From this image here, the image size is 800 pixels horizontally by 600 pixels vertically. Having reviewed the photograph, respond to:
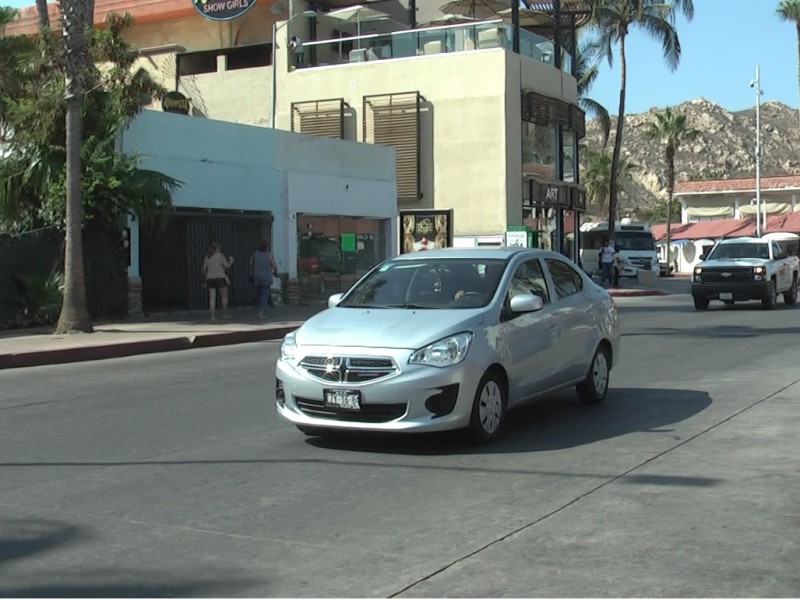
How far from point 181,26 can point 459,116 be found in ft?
49.6

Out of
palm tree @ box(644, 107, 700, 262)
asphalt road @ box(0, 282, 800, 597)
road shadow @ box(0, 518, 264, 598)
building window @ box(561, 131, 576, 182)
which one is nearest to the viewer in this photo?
road shadow @ box(0, 518, 264, 598)

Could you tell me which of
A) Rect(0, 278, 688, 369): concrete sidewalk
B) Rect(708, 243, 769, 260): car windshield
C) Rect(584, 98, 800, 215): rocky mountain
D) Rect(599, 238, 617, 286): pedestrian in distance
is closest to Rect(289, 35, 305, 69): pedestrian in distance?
Rect(599, 238, 617, 286): pedestrian in distance

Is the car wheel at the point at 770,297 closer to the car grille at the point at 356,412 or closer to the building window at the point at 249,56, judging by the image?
the car grille at the point at 356,412

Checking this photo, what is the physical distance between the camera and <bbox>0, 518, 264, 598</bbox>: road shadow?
16.7 ft

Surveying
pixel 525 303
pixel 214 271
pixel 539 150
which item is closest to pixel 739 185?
pixel 539 150

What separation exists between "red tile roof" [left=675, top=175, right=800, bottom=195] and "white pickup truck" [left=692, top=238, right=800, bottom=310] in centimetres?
5287

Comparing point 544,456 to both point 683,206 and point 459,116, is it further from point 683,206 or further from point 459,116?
point 683,206

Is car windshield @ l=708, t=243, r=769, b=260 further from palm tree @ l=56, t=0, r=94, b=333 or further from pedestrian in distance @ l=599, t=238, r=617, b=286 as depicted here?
palm tree @ l=56, t=0, r=94, b=333

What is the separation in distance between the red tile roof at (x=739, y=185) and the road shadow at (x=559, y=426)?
70937 mm

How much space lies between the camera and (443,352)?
8.38 metres

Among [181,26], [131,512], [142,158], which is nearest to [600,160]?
[181,26]

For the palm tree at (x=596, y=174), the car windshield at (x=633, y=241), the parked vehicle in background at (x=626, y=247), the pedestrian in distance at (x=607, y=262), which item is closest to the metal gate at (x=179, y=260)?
the pedestrian in distance at (x=607, y=262)

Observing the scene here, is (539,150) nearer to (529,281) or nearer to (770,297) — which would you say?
(770,297)

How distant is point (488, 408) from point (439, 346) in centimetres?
78
